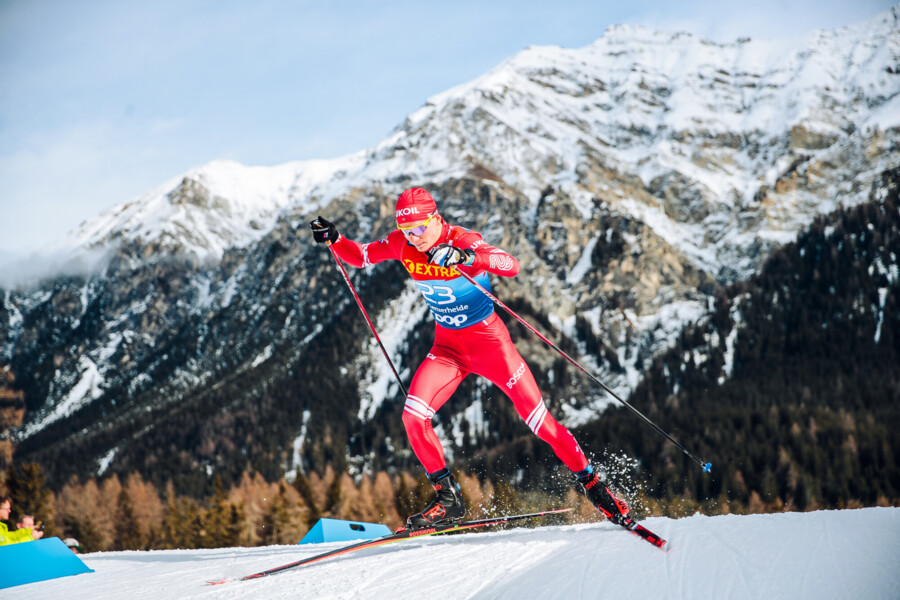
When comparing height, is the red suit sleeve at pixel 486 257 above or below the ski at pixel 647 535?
above

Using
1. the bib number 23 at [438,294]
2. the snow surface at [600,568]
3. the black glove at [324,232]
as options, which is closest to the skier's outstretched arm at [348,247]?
the black glove at [324,232]

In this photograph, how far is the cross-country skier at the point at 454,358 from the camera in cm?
738

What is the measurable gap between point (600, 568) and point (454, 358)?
2.75 m

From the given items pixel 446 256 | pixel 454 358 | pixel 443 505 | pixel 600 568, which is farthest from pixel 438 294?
pixel 600 568

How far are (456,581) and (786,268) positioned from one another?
572 feet

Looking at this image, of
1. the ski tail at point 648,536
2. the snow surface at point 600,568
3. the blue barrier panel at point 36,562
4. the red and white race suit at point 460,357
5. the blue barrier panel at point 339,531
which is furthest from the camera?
the blue barrier panel at point 339,531

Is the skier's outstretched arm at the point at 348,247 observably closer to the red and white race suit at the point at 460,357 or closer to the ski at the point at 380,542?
the red and white race suit at the point at 460,357

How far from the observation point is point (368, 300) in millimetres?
172625

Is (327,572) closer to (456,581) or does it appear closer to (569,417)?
(456,581)

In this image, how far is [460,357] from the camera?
7828mm

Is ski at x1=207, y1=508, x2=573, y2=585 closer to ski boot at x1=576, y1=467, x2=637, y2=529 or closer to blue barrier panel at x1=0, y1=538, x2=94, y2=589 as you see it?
ski boot at x1=576, y1=467, x2=637, y2=529

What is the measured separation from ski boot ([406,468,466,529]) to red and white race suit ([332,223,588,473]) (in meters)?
0.16

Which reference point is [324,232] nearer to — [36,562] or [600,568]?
[600,568]

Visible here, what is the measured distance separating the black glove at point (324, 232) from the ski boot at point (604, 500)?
397 cm
